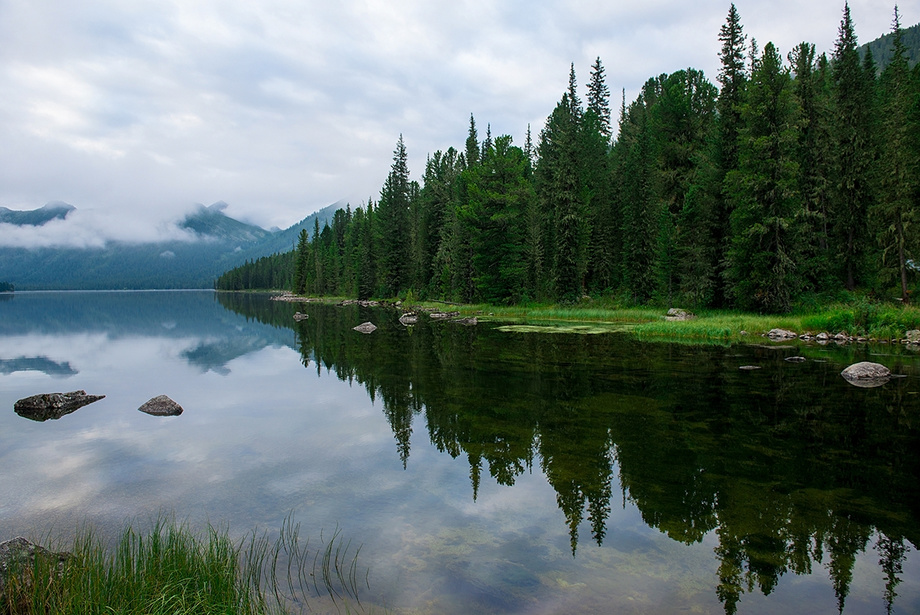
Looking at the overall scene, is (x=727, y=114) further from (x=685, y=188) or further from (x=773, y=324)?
(x=773, y=324)

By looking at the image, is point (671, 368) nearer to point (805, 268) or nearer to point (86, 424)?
point (86, 424)

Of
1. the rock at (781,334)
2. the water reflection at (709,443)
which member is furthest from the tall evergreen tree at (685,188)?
the water reflection at (709,443)

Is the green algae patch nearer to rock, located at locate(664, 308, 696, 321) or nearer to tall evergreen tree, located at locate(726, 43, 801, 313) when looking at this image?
rock, located at locate(664, 308, 696, 321)

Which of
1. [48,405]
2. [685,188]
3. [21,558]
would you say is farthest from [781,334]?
[48,405]

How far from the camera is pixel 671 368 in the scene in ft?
71.3

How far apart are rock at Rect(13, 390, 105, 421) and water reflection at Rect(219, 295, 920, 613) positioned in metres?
9.36

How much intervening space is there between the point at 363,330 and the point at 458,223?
27502 millimetres

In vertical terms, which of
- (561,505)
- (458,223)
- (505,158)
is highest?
(505,158)

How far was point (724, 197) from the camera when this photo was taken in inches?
1603

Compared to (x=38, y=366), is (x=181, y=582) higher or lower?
higher

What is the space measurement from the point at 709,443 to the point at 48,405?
64.9 ft

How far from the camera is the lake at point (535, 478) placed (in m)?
6.60

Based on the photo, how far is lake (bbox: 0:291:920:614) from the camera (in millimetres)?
6598

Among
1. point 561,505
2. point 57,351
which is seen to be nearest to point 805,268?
point 561,505
